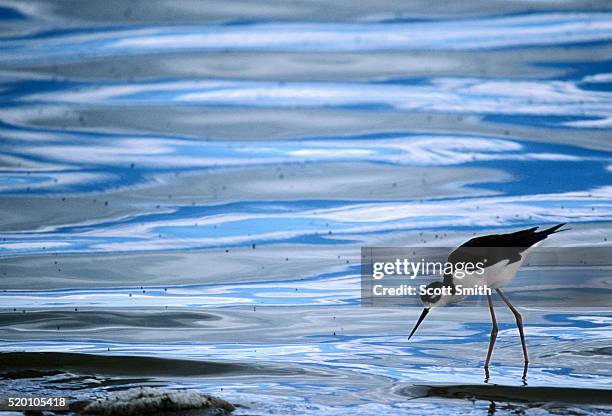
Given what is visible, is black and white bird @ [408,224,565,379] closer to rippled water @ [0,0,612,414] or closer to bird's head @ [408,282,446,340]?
bird's head @ [408,282,446,340]

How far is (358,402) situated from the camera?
4.31 meters

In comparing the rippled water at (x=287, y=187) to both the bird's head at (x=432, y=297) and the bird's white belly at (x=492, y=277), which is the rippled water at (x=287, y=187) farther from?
the bird's white belly at (x=492, y=277)

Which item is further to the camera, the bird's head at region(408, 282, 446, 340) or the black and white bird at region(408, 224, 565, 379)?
the bird's head at region(408, 282, 446, 340)

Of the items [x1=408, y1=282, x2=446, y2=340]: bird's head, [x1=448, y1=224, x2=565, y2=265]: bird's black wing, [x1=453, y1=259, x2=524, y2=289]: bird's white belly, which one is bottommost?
[x1=408, y1=282, x2=446, y2=340]: bird's head

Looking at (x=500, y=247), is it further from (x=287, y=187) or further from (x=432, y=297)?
(x=287, y=187)

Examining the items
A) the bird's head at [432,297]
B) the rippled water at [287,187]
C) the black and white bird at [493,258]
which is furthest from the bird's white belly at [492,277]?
the rippled water at [287,187]

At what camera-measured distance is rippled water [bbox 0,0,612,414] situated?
4859 mm

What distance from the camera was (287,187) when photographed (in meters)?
8.14

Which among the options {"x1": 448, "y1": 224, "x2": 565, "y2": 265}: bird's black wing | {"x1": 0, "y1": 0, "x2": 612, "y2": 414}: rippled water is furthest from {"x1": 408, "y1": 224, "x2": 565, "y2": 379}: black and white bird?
{"x1": 0, "y1": 0, "x2": 612, "y2": 414}: rippled water

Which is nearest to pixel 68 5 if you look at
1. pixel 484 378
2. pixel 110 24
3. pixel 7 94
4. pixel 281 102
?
pixel 110 24

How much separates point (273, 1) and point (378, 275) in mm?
5381

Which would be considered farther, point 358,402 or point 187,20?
point 187,20

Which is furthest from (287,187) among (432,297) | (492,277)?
(492,277)

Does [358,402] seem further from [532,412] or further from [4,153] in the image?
[4,153]
